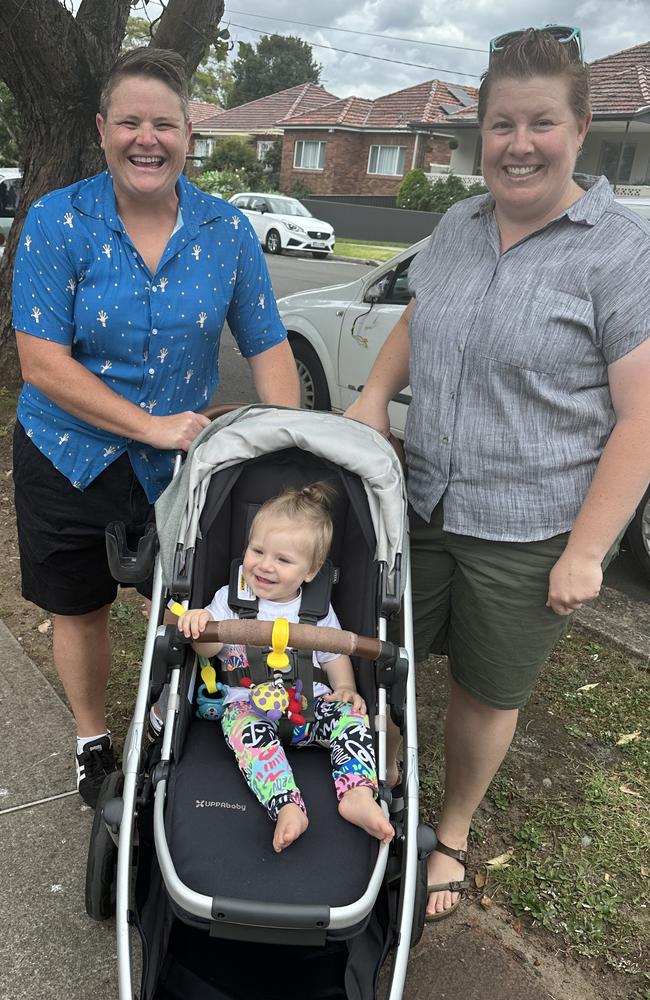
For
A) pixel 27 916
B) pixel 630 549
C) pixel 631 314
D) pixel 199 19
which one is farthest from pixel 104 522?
pixel 199 19

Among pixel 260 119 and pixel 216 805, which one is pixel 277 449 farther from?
pixel 260 119

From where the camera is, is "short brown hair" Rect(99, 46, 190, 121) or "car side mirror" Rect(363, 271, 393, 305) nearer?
"short brown hair" Rect(99, 46, 190, 121)

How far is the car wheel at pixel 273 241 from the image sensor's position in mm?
23500

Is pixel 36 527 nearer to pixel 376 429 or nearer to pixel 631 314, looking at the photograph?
pixel 376 429

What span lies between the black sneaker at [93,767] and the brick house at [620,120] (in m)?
26.9

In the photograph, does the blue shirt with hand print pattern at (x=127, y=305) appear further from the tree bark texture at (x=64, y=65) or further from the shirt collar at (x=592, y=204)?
the tree bark texture at (x=64, y=65)

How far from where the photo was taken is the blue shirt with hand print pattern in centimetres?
223

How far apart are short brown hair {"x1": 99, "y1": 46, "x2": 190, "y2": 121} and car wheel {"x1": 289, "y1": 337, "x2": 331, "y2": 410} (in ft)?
14.0

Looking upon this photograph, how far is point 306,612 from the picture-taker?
2.32 metres

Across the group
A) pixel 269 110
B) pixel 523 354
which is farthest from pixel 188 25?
pixel 269 110

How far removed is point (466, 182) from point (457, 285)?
30746 millimetres

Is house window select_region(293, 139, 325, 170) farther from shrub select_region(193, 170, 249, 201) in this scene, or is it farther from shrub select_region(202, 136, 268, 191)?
shrub select_region(193, 170, 249, 201)

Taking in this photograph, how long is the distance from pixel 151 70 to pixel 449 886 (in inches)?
103

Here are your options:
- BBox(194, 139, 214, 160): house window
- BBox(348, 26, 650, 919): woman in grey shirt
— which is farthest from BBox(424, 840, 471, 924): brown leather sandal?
BBox(194, 139, 214, 160): house window
